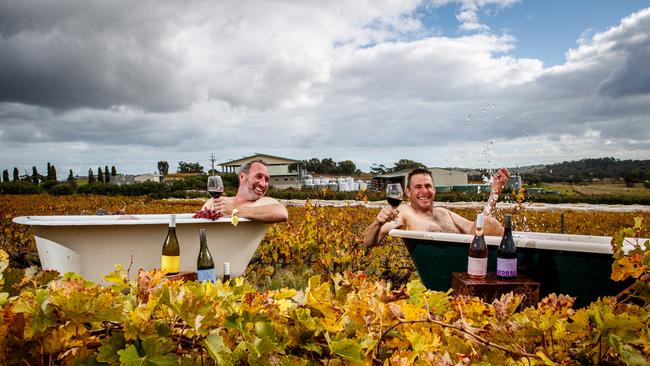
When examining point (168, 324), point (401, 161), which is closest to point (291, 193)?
point (401, 161)

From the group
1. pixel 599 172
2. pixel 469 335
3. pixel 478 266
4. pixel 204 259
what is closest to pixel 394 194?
pixel 478 266

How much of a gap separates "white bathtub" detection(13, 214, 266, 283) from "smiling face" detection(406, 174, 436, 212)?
1.57m

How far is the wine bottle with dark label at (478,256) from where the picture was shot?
2.67 m

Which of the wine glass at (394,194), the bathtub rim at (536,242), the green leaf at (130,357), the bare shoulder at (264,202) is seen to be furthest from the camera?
the bare shoulder at (264,202)

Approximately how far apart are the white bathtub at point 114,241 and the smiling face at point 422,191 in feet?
5.16

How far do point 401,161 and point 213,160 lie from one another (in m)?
34.0

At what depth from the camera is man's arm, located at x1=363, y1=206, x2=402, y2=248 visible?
4.11 m

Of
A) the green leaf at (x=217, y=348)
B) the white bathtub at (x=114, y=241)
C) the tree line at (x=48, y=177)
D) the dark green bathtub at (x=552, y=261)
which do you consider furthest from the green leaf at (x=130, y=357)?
the tree line at (x=48, y=177)

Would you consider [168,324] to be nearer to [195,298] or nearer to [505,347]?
[195,298]

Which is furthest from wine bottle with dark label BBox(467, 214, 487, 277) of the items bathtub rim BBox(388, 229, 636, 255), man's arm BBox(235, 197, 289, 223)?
man's arm BBox(235, 197, 289, 223)

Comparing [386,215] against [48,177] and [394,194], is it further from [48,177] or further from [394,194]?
[48,177]

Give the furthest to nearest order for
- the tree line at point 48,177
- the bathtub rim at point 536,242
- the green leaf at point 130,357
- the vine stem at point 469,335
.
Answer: the tree line at point 48,177 → the bathtub rim at point 536,242 → the vine stem at point 469,335 → the green leaf at point 130,357

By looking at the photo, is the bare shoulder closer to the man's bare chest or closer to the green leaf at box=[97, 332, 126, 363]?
the man's bare chest

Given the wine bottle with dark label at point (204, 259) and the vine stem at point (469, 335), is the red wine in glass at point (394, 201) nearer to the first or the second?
the wine bottle with dark label at point (204, 259)
